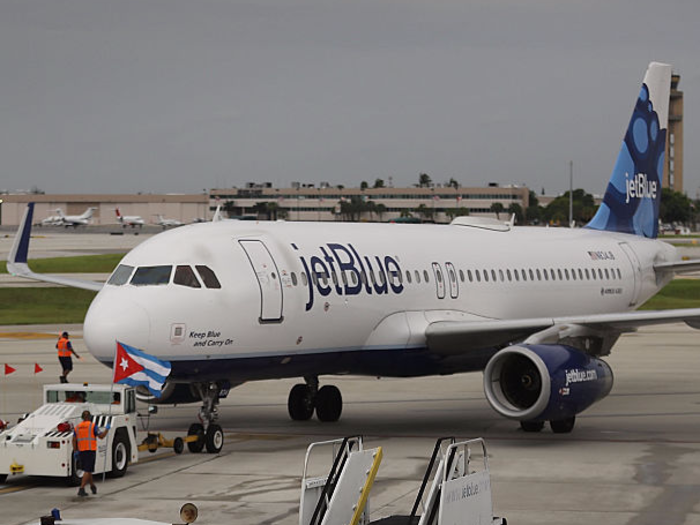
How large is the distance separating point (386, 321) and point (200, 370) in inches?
191

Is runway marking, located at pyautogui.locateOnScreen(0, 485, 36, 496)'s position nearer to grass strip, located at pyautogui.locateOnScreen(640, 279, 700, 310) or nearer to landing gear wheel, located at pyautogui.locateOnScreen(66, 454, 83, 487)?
landing gear wheel, located at pyautogui.locateOnScreen(66, 454, 83, 487)

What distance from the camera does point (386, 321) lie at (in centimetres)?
2477

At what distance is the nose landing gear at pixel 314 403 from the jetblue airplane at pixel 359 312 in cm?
3

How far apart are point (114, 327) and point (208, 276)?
203 cm

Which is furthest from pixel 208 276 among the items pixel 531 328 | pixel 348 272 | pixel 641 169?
pixel 641 169

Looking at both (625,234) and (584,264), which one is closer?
(584,264)

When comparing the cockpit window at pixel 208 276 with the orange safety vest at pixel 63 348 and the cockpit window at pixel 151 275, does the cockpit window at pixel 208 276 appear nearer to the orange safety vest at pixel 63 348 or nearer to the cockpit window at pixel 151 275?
the cockpit window at pixel 151 275

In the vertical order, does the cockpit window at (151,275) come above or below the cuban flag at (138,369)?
above

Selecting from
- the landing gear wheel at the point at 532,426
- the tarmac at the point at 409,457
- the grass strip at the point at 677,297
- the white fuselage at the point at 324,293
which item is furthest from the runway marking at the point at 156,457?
the grass strip at the point at 677,297

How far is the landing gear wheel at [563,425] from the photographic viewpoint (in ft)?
80.3

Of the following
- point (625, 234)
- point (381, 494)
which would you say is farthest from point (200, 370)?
point (625, 234)

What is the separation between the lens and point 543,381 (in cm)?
2262

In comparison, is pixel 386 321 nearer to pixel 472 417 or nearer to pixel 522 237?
pixel 472 417

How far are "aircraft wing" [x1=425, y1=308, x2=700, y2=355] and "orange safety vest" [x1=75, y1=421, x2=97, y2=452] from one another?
861 cm
